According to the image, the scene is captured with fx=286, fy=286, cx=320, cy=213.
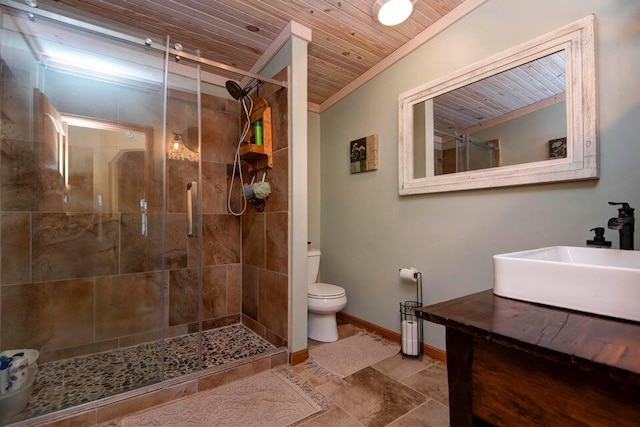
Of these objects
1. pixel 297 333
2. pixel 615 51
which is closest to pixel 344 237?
pixel 297 333

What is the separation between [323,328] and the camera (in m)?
2.40

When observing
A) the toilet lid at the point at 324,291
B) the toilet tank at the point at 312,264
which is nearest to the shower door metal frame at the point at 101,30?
the toilet tank at the point at 312,264

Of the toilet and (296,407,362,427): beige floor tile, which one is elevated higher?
the toilet

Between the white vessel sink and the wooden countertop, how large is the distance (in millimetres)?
26

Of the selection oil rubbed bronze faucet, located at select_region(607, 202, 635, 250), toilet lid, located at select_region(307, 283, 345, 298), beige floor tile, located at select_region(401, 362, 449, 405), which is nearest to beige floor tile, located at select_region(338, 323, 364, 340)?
toilet lid, located at select_region(307, 283, 345, 298)

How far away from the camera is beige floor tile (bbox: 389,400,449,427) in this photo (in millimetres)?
1418

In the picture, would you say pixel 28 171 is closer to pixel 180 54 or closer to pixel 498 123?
pixel 180 54

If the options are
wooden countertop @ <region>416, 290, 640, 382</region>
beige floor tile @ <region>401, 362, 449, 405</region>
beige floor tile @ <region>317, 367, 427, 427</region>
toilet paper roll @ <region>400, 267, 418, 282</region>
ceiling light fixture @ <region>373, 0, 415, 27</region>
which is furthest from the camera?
toilet paper roll @ <region>400, 267, 418, 282</region>

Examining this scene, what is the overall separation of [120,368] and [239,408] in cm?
93

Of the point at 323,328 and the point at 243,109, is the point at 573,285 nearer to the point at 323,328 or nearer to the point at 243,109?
the point at 323,328

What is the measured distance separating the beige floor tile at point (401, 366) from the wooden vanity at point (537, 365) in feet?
3.96

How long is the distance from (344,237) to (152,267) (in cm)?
170

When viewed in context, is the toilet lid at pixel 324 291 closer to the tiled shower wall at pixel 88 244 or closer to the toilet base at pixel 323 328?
the toilet base at pixel 323 328

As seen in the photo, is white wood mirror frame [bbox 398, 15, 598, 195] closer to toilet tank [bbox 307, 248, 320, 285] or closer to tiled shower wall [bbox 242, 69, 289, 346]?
tiled shower wall [bbox 242, 69, 289, 346]
